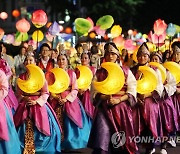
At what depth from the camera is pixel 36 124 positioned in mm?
7500

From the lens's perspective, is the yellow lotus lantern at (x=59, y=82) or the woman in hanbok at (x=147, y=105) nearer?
the woman in hanbok at (x=147, y=105)

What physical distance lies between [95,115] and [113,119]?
0.23 meters

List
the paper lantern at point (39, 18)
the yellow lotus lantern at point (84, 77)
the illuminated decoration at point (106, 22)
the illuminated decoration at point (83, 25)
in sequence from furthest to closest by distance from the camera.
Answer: the illuminated decoration at point (106, 22) < the illuminated decoration at point (83, 25) < the paper lantern at point (39, 18) < the yellow lotus lantern at point (84, 77)

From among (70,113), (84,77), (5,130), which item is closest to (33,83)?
(5,130)

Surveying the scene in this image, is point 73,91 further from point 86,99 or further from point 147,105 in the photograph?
point 147,105

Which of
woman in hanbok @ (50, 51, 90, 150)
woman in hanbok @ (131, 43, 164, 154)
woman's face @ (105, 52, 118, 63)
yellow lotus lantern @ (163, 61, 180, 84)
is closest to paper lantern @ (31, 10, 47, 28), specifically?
woman in hanbok @ (50, 51, 90, 150)

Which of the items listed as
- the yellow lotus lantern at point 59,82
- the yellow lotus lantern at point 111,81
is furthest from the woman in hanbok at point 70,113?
the yellow lotus lantern at point 111,81

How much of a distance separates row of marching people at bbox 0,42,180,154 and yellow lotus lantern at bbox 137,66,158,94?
0.14 m

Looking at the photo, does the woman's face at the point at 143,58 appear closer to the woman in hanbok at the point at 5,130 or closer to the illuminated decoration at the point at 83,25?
the woman in hanbok at the point at 5,130

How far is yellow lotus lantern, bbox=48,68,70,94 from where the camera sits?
8.24 meters

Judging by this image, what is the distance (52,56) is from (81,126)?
56.1 inches

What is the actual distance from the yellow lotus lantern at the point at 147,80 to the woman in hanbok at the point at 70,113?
1519mm

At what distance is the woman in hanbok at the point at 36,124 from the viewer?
295 inches

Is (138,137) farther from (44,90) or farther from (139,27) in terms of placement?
(139,27)
